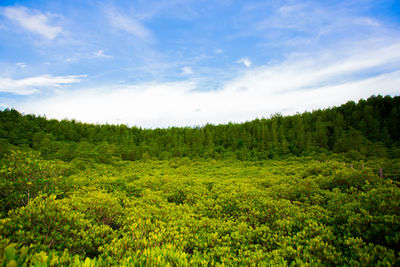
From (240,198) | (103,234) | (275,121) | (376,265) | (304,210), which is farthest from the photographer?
(275,121)

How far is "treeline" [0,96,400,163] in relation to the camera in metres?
32.7

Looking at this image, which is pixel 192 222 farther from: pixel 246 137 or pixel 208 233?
pixel 246 137

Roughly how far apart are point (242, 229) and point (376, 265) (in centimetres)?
331

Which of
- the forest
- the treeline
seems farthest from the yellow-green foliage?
the treeline

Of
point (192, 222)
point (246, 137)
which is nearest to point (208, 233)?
point (192, 222)

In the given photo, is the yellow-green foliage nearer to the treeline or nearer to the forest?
the forest

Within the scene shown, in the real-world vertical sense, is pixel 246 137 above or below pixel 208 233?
above

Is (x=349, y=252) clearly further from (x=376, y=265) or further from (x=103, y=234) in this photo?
(x=103, y=234)

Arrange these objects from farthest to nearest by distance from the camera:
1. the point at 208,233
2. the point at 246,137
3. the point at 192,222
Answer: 1. the point at 246,137
2. the point at 192,222
3. the point at 208,233

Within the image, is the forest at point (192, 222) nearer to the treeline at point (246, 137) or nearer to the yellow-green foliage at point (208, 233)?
the yellow-green foliage at point (208, 233)

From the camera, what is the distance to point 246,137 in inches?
1793

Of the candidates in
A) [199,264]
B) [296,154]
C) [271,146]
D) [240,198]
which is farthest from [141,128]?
[199,264]

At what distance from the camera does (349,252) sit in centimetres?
381

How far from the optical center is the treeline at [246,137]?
32.7m
